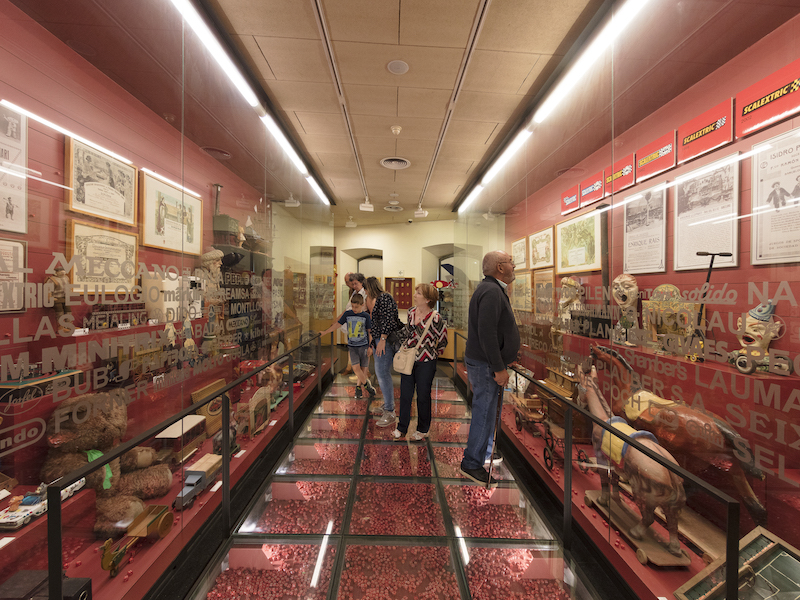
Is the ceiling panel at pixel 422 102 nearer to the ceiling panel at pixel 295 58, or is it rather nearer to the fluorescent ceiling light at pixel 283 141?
the ceiling panel at pixel 295 58

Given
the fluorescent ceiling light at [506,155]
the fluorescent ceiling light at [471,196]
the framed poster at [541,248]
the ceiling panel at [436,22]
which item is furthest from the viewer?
the fluorescent ceiling light at [471,196]

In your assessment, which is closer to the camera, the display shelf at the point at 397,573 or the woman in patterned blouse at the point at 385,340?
the display shelf at the point at 397,573

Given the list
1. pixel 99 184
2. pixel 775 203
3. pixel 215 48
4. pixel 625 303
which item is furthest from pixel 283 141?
pixel 775 203

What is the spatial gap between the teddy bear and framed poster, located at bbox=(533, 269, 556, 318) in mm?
2821

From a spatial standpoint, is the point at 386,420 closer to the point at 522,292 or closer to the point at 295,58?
the point at 522,292

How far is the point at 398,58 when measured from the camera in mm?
2738

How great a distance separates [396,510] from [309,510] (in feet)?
1.90

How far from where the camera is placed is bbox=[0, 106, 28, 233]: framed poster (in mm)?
1079

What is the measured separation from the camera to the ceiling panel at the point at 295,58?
2568mm

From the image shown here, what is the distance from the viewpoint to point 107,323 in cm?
145

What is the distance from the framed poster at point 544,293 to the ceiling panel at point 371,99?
2.18 meters

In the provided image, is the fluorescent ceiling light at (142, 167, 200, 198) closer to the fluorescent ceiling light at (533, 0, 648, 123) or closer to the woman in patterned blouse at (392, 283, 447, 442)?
the woman in patterned blouse at (392, 283, 447, 442)

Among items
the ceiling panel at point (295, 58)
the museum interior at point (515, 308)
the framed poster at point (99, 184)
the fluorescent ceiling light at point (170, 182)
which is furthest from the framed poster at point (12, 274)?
the ceiling panel at point (295, 58)

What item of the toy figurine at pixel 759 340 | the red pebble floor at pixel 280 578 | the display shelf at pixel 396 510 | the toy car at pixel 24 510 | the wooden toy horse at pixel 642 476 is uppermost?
the toy figurine at pixel 759 340
